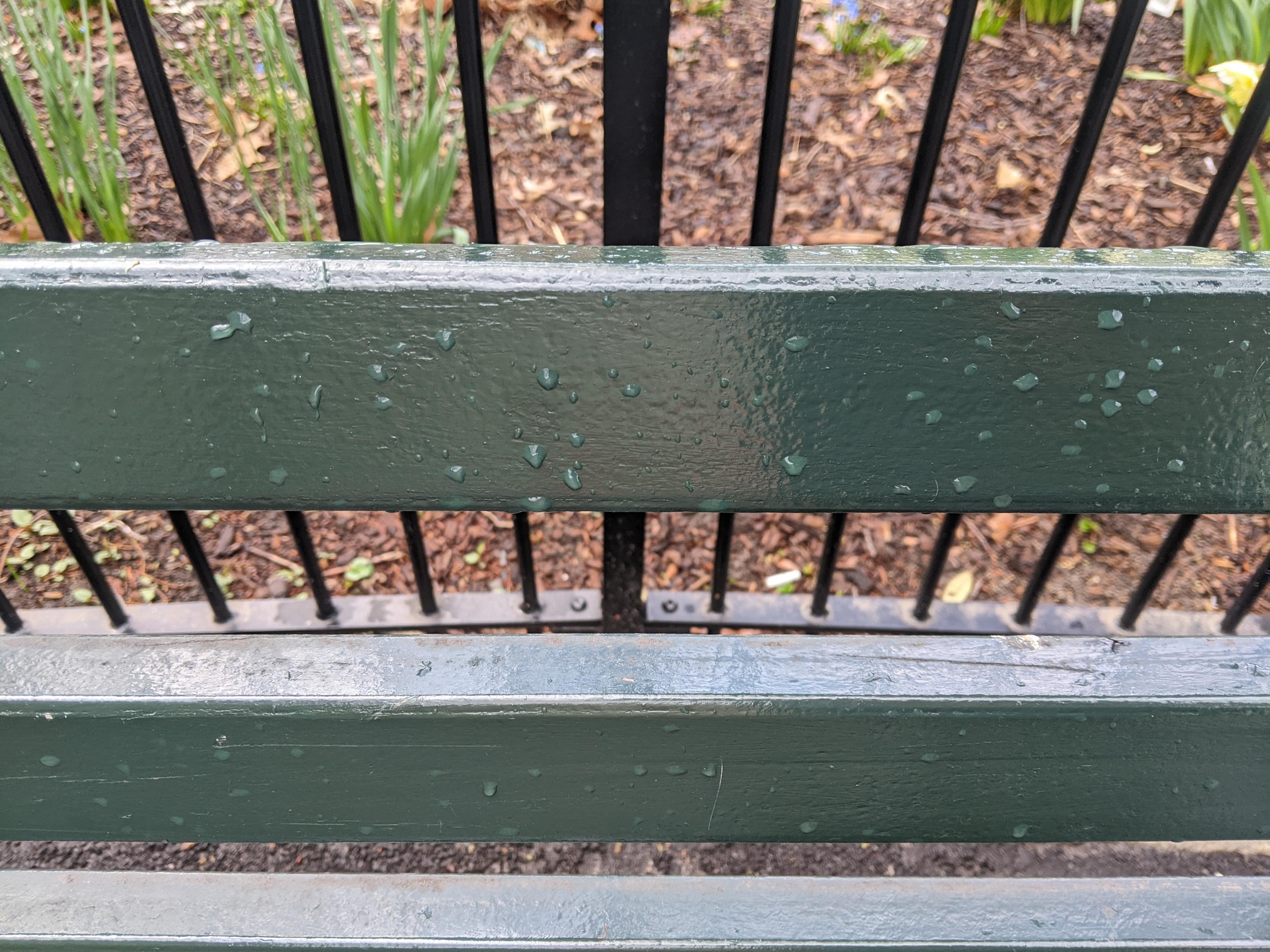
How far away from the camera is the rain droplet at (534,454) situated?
2.76ft

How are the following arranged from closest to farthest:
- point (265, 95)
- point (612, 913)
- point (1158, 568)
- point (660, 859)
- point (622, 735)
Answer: point (622, 735), point (612, 913), point (1158, 568), point (660, 859), point (265, 95)

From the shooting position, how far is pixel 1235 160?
38.1 inches

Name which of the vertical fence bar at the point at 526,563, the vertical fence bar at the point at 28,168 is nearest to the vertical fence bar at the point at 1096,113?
the vertical fence bar at the point at 526,563

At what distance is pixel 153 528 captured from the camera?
2.25 m

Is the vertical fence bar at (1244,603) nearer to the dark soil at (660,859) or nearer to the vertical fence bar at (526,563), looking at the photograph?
the dark soil at (660,859)


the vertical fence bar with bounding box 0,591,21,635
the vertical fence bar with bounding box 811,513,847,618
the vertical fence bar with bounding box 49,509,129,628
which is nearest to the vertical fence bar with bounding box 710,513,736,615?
the vertical fence bar with bounding box 811,513,847,618

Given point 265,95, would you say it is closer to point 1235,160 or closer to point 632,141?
point 632,141

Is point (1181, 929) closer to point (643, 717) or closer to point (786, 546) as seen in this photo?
point (643, 717)

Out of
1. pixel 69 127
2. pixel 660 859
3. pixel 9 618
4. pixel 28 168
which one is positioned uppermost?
pixel 28 168

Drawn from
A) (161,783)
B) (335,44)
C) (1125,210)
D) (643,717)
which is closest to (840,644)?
(643,717)

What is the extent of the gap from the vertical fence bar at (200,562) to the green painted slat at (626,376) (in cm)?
50

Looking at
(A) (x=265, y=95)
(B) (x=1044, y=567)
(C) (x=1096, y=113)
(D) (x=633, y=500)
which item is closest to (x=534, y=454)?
(D) (x=633, y=500)

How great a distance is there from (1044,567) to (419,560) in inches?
42.2

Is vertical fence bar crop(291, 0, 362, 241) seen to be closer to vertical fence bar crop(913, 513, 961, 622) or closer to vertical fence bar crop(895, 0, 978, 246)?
vertical fence bar crop(895, 0, 978, 246)
